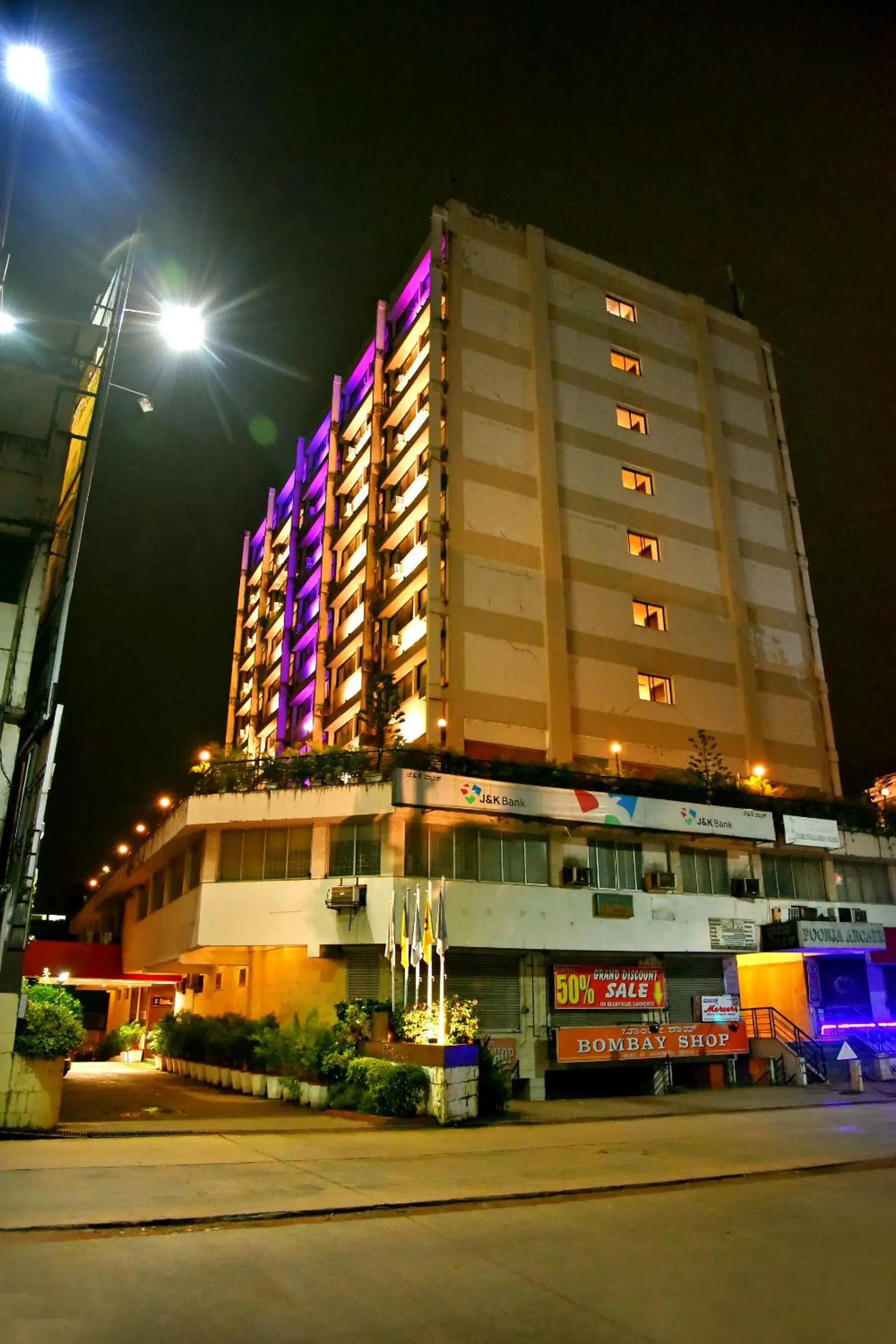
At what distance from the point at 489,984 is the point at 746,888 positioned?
1009 cm

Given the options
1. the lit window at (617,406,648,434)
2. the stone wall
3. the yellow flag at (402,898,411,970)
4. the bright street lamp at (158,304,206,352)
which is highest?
the lit window at (617,406,648,434)

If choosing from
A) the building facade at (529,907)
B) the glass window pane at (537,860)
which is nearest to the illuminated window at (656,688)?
the building facade at (529,907)

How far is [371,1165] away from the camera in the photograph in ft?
41.0

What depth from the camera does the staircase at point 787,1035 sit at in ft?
92.8

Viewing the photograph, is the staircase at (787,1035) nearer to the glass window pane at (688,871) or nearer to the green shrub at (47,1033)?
the glass window pane at (688,871)

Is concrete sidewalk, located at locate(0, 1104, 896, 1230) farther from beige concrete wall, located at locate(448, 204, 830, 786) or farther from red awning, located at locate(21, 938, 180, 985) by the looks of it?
red awning, located at locate(21, 938, 180, 985)

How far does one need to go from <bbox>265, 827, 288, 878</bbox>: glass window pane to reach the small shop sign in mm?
14424

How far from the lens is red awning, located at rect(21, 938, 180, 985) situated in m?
40.5

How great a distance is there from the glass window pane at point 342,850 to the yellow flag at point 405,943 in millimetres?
2150

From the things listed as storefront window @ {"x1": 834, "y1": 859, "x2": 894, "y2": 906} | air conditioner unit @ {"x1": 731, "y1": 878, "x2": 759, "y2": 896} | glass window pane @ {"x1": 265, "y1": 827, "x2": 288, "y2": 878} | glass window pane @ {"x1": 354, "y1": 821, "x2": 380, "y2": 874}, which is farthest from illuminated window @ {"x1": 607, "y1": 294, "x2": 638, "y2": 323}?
glass window pane @ {"x1": 265, "y1": 827, "x2": 288, "y2": 878}

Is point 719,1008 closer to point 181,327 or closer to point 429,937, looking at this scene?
point 429,937

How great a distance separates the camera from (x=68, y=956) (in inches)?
1640

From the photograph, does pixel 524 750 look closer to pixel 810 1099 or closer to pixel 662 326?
pixel 810 1099

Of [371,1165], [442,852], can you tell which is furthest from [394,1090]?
[442,852]
